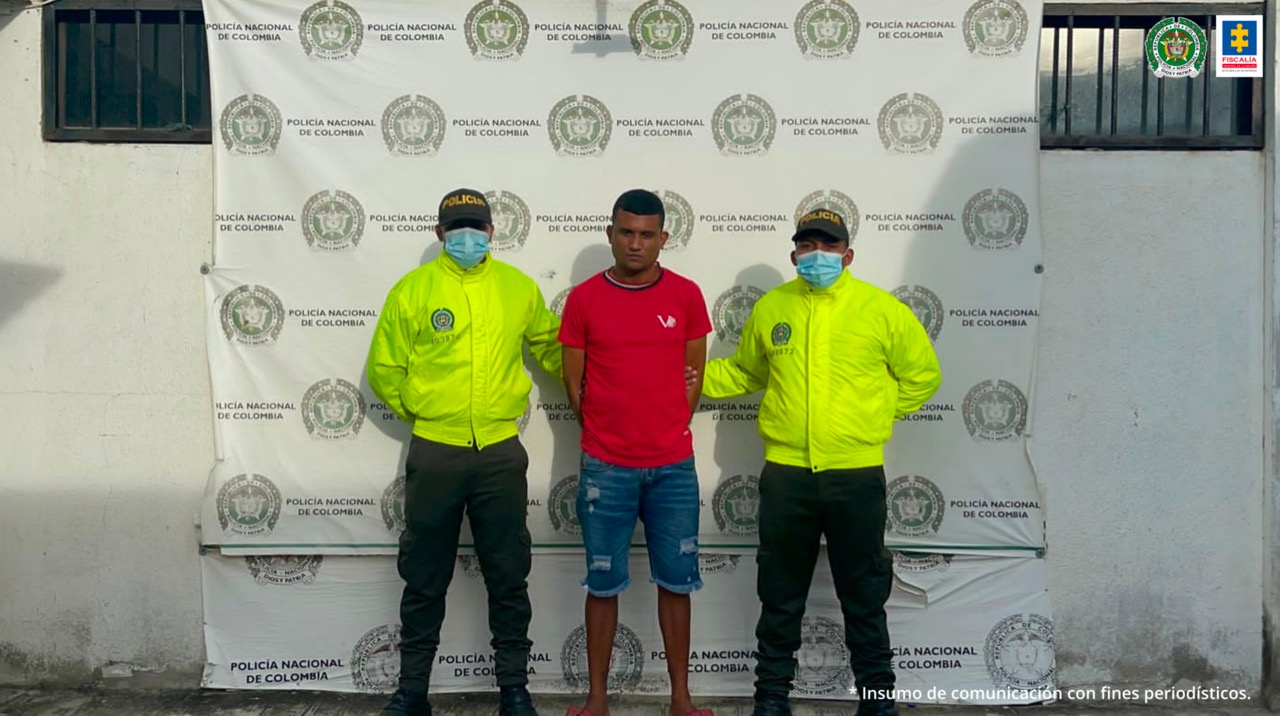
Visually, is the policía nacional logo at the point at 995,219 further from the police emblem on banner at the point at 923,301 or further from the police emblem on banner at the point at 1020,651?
the police emblem on banner at the point at 1020,651

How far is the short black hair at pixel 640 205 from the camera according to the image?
148 inches

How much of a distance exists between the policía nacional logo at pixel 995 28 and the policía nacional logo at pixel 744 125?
86 centimetres

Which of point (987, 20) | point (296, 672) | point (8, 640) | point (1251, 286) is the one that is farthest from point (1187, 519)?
point (8, 640)

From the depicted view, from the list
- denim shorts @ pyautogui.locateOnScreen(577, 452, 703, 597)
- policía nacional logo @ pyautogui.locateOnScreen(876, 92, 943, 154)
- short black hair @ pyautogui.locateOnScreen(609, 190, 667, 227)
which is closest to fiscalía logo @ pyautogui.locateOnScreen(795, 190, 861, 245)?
policía nacional logo @ pyautogui.locateOnScreen(876, 92, 943, 154)

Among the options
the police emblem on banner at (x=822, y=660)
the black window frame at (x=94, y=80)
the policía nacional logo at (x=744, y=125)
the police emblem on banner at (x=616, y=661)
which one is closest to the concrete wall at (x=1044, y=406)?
the black window frame at (x=94, y=80)

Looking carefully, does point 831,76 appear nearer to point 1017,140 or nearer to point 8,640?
point 1017,140

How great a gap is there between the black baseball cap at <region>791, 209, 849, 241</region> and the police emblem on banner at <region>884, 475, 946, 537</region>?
1.10 meters

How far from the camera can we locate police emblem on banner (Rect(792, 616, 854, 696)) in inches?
168

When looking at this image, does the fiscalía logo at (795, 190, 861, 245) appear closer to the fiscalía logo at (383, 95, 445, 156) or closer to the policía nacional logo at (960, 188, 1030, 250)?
the policía nacional logo at (960, 188, 1030, 250)

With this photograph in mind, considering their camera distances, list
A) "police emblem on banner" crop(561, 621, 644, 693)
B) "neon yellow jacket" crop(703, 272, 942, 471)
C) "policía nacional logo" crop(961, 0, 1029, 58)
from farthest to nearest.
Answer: "police emblem on banner" crop(561, 621, 644, 693) → "policía nacional logo" crop(961, 0, 1029, 58) → "neon yellow jacket" crop(703, 272, 942, 471)

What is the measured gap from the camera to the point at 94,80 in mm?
4359

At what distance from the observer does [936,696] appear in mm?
4254

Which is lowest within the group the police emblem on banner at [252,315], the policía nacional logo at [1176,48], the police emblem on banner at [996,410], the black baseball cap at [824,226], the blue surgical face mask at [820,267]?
the police emblem on banner at [996,410]

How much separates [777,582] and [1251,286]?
2.30 m
